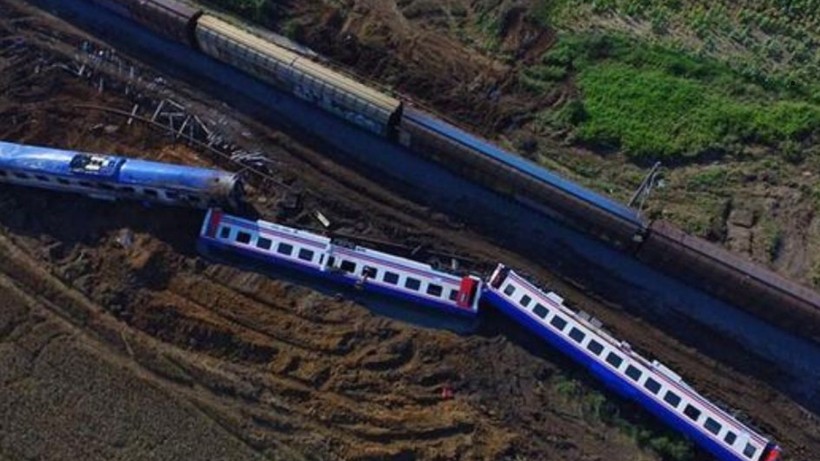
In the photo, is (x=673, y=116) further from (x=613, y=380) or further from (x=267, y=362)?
(x=267, y=362)

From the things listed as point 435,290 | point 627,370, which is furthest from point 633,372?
point 435,290

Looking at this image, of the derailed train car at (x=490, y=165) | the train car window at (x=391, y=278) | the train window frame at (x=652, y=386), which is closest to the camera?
the train window frame at (x=652, y=386)

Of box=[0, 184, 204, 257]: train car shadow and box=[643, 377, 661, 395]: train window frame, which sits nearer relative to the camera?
box=[643, 377, 661, 395]: train window frame

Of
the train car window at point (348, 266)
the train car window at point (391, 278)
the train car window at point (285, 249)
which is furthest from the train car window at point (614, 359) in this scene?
the train car window at point (285, 249)

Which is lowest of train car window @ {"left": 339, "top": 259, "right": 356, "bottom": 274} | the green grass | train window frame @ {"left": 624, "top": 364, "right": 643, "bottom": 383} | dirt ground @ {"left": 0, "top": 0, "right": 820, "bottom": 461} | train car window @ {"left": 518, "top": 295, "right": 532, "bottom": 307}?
dirt ground @ {"left": 0, "top": 0, "right": 820, "bottom": 461}

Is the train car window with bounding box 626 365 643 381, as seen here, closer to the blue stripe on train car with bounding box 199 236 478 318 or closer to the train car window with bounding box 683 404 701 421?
the train car window with bounding box 683 404 701 421

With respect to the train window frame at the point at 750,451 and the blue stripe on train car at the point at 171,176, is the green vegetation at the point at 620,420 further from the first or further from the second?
the blue stripe on train car at the point at 171,176

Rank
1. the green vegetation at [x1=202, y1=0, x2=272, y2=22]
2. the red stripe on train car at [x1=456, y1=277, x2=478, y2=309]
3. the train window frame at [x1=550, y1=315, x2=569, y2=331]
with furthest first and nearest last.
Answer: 1. the green vegetation at [x1=202, y1=0, x2=272, y2=22]
2. the red stripe on train car at [x1=456, y1=277, x2=478, y2=309]
3. the train window frame at [x1=550, y1=315, x2=569, y2=331]

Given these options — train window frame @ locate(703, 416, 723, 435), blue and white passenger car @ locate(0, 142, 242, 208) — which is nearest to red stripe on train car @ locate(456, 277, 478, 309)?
train window frame @ locate(703, 416, 723, 435)
